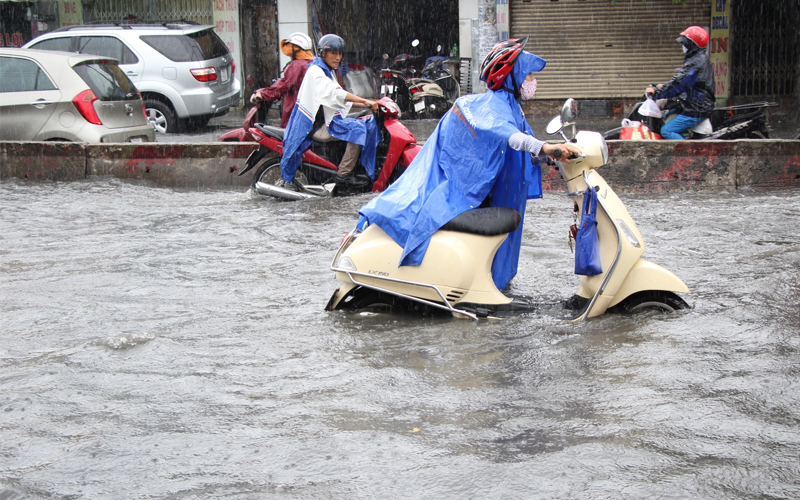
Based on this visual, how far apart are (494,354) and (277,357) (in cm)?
106

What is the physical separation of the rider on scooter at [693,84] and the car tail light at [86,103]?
6.47 meters

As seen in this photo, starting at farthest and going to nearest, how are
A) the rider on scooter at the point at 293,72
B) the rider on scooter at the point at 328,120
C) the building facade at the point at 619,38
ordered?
the building facade at the point at 619,38
the rider on scooter at the point at 293,72
the rider on scooter at the point at 328,120

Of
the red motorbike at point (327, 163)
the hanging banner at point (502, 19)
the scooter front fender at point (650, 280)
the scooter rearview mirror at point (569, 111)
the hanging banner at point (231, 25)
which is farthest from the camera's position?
the hanging banner at point (231, 25)

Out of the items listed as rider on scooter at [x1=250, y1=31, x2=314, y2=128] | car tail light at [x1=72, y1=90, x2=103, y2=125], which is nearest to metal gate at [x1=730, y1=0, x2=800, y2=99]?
rider on scooter at [x1=250, y1=31, x2=314, y2=128]

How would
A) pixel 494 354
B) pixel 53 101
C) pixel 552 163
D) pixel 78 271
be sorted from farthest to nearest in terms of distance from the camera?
1. pixel 53 101
2. pixel 78 271
3. pixel 552 163
4. pixel 494 354

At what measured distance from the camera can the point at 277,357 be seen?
4.04m

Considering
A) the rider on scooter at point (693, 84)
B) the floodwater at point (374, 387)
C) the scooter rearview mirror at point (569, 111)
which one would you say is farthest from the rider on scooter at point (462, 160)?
the rider on scooter at point (693, 84)

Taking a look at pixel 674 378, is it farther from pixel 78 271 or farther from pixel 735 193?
pixel 735 193

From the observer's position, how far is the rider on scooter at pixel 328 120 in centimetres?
803

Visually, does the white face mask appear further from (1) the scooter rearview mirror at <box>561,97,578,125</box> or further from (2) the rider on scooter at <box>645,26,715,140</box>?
(2) the rider on scooter at <box>645,26,715,140</box>

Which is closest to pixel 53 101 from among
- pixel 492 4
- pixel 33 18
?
pixel 492 4

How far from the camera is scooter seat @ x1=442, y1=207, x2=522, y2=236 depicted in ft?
13.8

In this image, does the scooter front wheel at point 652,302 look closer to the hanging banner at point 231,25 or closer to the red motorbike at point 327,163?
the red motorbike at point 327,163

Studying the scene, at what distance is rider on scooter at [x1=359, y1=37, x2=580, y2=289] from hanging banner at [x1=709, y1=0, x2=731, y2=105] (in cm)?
1394
